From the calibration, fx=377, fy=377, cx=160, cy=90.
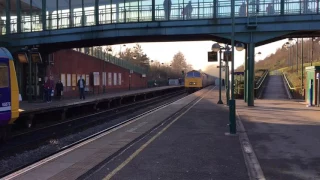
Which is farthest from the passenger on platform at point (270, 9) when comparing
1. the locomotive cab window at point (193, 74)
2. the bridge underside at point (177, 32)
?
the locomotive cab window at point (193, 74)

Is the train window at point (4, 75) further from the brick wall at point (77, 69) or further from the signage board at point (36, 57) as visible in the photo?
the brick wall at point (77, 69)

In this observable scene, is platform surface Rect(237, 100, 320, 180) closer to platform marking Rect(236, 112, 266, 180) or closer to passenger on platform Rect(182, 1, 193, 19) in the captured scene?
platform marking Rect(236, 112, 266, 180)

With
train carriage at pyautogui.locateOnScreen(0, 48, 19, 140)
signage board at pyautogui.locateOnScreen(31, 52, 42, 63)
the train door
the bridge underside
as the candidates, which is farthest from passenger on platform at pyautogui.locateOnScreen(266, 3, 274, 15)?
the train door

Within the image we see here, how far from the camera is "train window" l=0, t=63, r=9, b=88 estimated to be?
11.8 metres

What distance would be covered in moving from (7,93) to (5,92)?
4.0 inches

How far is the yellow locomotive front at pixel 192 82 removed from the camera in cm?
5569

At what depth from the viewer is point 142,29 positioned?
26.6m

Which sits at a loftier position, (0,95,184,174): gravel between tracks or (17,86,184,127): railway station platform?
(17,86,184,127): railway station platform

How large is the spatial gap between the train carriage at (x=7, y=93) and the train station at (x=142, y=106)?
3cm

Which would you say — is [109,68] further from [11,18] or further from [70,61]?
[11,18]

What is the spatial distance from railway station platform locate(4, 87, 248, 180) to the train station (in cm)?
3

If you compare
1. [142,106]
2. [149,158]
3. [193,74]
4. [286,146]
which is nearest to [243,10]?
[142,106]

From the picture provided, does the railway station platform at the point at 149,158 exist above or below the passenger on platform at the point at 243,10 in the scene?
below

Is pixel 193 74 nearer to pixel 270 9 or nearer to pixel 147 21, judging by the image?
pixel 147 21
